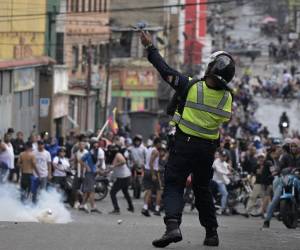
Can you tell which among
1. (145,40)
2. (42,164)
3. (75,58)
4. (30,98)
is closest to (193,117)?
(145,40)

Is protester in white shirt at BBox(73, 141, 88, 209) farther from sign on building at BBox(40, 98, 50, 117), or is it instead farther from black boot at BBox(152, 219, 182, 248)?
sign on building at BBox(40, 98, 50, 117)

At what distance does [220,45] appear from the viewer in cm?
13988

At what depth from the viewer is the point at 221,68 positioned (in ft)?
37.0

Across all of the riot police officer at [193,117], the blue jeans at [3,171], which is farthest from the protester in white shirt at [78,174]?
the riot police officer at [193,117]

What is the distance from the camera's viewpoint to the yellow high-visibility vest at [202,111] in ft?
37.2

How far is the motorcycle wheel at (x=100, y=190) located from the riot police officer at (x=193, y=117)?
1815cm

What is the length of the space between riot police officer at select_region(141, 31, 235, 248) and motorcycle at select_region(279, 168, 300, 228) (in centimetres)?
938

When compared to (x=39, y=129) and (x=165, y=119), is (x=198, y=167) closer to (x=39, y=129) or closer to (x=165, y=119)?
(x=39, y=129)

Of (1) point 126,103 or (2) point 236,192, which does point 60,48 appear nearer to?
(1) point 126,103

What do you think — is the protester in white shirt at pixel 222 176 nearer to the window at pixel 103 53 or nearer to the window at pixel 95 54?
the window at pixel 95 54

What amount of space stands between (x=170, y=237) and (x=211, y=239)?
67 cm

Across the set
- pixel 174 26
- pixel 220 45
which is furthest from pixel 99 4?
pixel 220 45

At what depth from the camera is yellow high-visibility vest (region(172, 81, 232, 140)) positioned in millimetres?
11328

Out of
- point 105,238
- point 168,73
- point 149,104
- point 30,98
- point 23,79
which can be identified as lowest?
point 149,104
